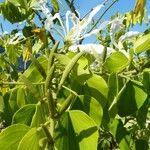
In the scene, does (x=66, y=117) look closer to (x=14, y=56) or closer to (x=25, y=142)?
(x=25, y=142)

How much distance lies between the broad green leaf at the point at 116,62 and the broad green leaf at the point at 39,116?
0.20 meters

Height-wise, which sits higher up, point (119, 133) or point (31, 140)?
point (31, 140)

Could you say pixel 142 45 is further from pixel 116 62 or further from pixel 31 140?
pixel 31 140

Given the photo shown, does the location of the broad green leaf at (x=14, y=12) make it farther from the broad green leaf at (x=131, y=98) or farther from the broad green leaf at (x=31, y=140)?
the broad green leaf at (x=31, y=140)

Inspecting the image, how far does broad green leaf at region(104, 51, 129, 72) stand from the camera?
2.82 ft

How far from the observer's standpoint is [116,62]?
865 millimetres

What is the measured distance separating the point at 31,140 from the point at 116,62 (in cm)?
29

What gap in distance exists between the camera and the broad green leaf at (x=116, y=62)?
0.86 metres

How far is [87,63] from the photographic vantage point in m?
0.85

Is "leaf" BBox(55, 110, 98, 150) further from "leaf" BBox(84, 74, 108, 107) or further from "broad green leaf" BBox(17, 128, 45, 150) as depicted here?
"leaf" BBox(84, 74, 108, 107)

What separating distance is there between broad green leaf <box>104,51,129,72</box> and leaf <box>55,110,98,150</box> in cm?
20

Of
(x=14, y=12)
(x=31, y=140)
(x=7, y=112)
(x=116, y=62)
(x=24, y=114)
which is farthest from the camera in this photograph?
(x=14, y=12)

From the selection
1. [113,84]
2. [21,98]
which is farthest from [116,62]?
[21,98]

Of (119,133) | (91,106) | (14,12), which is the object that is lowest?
(119,133)
